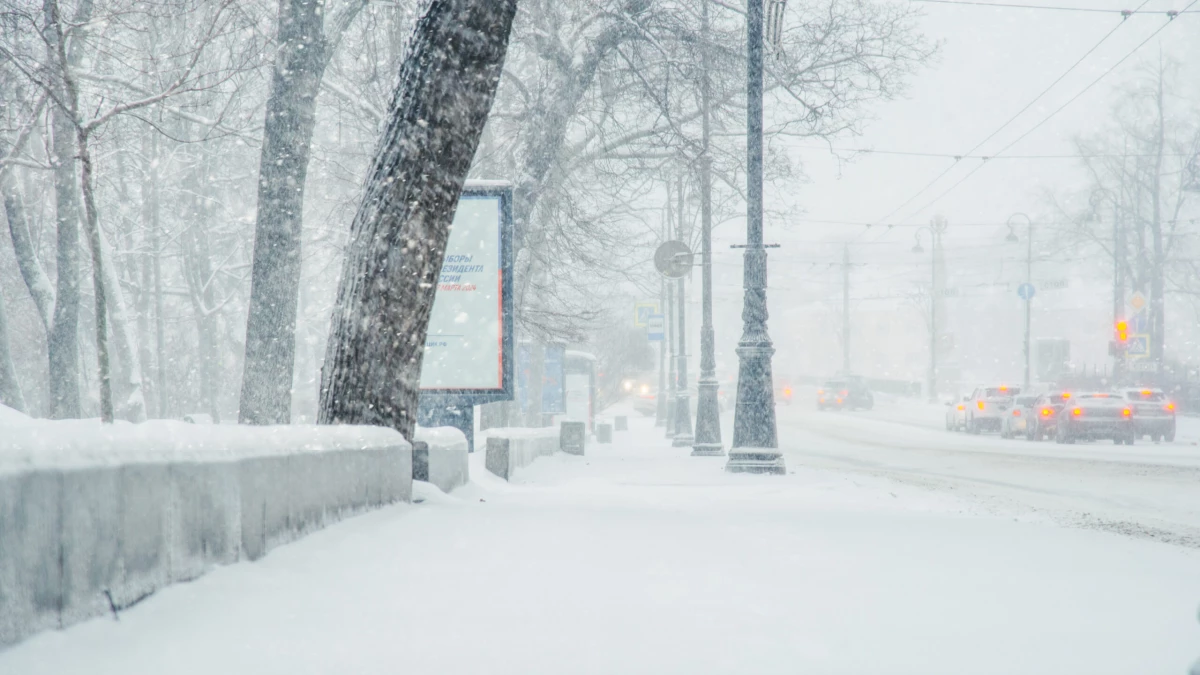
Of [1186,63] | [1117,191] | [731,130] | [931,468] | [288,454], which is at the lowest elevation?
[931,468]

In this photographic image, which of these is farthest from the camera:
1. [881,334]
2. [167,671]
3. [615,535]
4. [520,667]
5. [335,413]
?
[881,334]

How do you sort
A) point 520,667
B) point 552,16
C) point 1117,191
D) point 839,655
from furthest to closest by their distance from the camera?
point 1117,191 → point 552,16 → point 839,655 → point 520,667

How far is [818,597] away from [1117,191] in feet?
163

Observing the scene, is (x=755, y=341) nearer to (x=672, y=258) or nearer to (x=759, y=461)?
(x=759, y=461)

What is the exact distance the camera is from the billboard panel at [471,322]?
35.1 feet

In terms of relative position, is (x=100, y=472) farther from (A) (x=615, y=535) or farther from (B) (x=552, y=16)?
(B) (x=552, y=16)

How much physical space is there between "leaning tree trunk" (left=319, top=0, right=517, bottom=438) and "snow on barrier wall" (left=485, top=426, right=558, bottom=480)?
549 cm

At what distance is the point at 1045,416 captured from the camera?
28.2 m

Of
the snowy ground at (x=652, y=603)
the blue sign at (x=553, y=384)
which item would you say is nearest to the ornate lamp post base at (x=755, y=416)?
the snowy ground at (x=652, y=603)

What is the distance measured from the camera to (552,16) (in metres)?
15.3

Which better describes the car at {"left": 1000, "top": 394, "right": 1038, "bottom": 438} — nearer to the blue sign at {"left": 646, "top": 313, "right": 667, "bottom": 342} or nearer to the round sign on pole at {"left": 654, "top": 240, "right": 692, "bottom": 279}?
the blue sign at {"left": 646, "top": 313, "right": 667, "bottom": 342}

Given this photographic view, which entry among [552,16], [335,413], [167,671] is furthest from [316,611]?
[552,16]

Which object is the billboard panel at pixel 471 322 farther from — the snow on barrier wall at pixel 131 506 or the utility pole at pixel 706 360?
the snow on barrier wall at pixel 131 506

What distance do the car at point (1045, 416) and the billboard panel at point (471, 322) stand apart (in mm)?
21192
